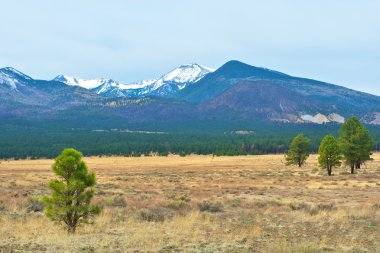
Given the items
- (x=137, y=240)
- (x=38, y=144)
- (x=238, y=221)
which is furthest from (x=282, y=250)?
(x=38, y=144)

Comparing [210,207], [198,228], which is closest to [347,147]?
[210,207]

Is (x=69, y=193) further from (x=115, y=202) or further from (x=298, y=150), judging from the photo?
(x=298, y=150)

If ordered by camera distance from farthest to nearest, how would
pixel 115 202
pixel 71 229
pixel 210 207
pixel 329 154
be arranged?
1. pixel 329 154
2. pixel 115 202
3. pixel 210 207
4. pixel 71 229

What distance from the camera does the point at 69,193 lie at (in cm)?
1891

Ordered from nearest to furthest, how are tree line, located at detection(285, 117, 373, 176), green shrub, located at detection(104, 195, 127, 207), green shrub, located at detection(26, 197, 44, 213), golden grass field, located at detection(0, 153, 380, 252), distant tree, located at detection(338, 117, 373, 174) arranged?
golden grass field, located at detection(0, 153, 380, 252) < green shrub, located at detection(26, 197, 44, 213) < green shrub, located at detection(104, 195, 127, 207) < tree line, located at detection(285, 117, 373, 176) < distant tree, located at detection(338, 117, 373, 174)

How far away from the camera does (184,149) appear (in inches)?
6289

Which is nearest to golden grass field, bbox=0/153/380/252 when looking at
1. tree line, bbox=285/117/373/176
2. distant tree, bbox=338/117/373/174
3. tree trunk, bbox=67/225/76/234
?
tree trunk, bbox=67/225/76/234

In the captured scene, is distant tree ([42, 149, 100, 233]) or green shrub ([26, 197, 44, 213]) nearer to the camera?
distant tree ([42, 149, 100, 233])

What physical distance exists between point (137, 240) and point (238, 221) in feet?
24.5

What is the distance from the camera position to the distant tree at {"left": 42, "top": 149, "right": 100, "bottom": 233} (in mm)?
18531

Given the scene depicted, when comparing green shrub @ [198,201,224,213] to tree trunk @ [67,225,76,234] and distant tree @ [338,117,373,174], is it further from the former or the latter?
distant tree @ [338,117,373,174]

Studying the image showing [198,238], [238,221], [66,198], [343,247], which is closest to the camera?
[343,247]

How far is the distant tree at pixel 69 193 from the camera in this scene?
18531 mm

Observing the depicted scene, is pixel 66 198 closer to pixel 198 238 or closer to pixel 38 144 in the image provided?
pixel 198 238
